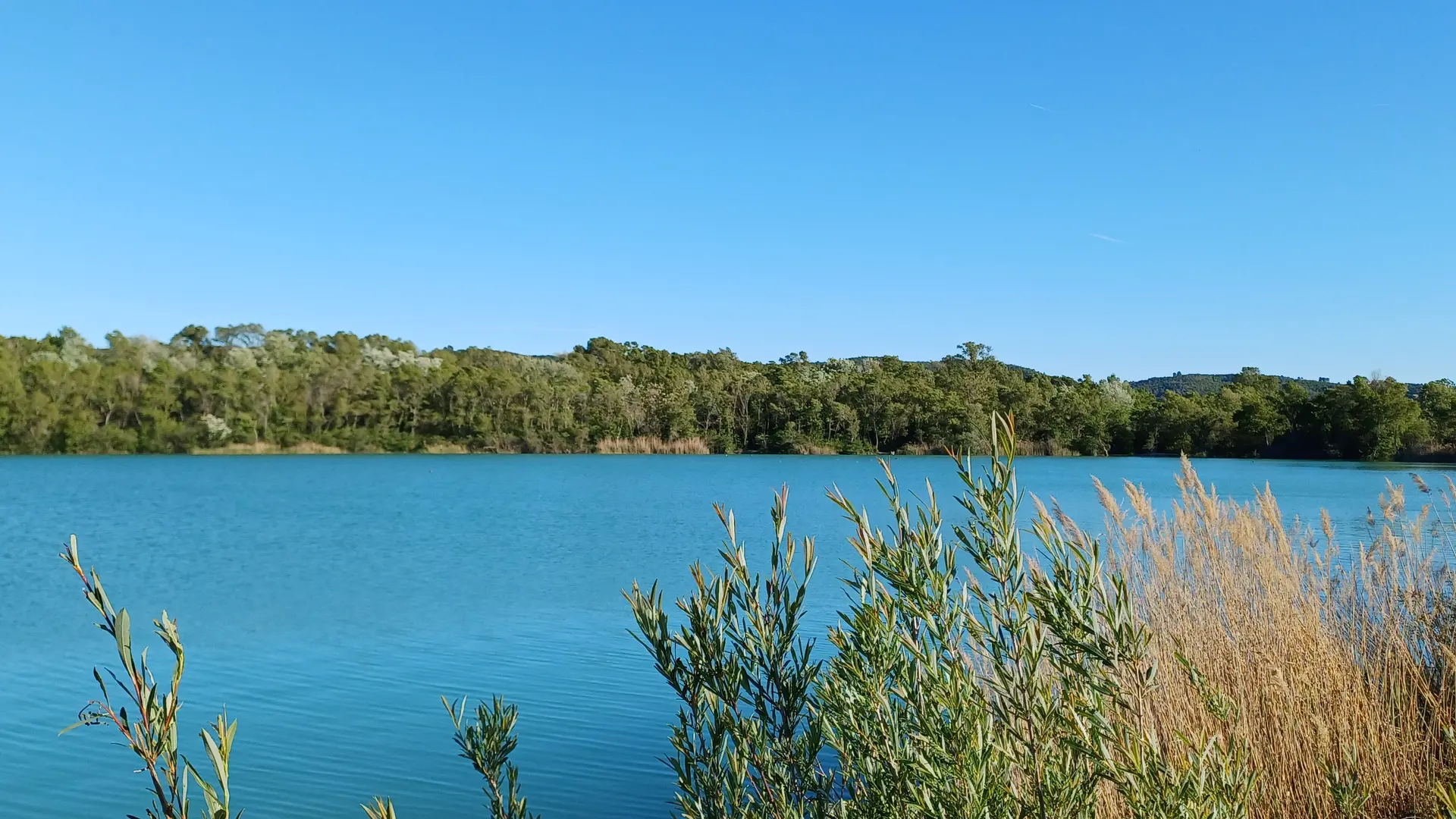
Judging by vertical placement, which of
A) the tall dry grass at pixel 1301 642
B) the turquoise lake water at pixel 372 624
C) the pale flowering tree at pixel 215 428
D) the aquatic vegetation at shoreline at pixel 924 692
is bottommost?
the turquoise lake water at pixel 372 624

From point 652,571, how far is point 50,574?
1078 cm

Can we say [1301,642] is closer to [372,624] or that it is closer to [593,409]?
[372,624]

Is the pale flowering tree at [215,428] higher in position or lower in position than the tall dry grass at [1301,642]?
higher

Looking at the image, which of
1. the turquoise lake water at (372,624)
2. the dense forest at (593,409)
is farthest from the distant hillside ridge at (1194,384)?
the turquoise lake water at (372,624)

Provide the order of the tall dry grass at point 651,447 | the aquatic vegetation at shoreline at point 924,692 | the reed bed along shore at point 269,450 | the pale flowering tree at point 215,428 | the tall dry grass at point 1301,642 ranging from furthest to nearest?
the tall dry grass at point 651,447
the reed bed along shore at point 269,450
the pale flowering tree at point 215,428
the tall dry grass at point 1301,642
the aquatic vegetation at shoreline at point 924,692

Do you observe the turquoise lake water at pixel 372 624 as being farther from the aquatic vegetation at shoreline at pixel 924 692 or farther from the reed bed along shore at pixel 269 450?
the reed bed along shore at pixel 269 450

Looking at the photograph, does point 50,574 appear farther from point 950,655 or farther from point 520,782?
point 950,655

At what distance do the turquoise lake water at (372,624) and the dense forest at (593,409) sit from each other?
A: 27.9 metres

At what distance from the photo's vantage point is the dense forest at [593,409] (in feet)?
192

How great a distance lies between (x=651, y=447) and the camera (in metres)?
70.2

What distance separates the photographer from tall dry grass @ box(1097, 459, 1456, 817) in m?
4.17

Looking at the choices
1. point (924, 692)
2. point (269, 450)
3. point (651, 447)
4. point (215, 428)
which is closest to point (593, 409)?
point (651, 447)

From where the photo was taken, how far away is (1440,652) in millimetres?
5219

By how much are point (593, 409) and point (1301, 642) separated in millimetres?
67024
